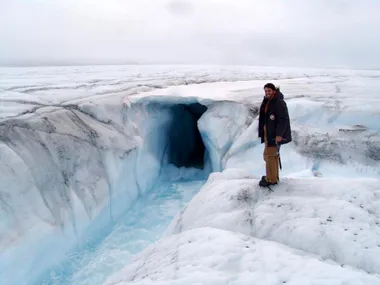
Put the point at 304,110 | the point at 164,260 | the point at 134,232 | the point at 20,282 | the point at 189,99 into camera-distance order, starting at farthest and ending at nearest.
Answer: the point at 189,99 → the point at 304,110 → the point at 134,232 → the point at 20,282 → the point at 164,260

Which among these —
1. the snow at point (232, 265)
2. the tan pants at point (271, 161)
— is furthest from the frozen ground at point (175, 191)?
the tan pants at point (271, 161)

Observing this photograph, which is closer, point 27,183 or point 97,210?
point 27,183

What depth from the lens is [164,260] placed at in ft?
11.0

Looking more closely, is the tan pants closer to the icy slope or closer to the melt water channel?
the icy slope

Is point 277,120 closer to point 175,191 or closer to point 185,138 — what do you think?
point 175,191

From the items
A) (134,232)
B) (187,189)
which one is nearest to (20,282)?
(134,232)

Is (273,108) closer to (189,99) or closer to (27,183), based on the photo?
(27,183)

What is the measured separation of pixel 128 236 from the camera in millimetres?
6645

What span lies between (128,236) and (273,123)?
14.0ft

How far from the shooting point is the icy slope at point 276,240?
272cm

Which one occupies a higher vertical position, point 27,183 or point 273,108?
point 273,108

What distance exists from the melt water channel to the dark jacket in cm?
367

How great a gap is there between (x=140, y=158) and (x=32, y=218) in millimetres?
3537

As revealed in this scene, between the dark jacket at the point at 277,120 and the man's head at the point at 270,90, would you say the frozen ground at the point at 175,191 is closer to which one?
the dark jacket at the point at 277,120
